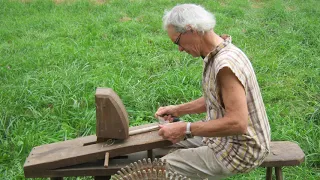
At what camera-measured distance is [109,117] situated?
258 cm

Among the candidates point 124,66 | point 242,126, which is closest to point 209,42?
point 242,126

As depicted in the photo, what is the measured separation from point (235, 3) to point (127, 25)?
299 cm

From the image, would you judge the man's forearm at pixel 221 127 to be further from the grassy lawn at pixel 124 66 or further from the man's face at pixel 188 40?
the grassy lawn at pixel 124 66

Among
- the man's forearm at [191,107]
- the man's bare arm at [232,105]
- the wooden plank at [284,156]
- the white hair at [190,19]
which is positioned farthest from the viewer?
the man's forearm at [191,107]

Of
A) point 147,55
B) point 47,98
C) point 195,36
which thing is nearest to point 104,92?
point 195,36

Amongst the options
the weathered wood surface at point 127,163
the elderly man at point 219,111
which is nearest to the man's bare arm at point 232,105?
the elderly man at point 219,111

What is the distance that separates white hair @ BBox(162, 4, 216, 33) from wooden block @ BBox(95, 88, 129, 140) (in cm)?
58

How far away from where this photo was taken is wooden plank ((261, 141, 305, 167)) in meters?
2.74

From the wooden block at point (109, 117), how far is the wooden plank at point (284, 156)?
0.95 metres

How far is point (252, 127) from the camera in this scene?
2.47m

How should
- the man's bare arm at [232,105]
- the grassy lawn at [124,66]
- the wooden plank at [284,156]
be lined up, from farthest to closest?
1. the grassy lawn at [124,66]
2. the wooden plank at [284,156]
3. the man's bare arm at [232,105]

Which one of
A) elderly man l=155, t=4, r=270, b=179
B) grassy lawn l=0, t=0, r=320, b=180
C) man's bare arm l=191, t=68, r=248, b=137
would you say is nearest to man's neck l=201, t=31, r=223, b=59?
elderly man l=155, t=4, r=270, b=179

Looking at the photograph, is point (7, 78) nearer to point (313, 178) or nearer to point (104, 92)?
point (104, 92)

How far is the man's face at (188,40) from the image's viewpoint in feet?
8.01
